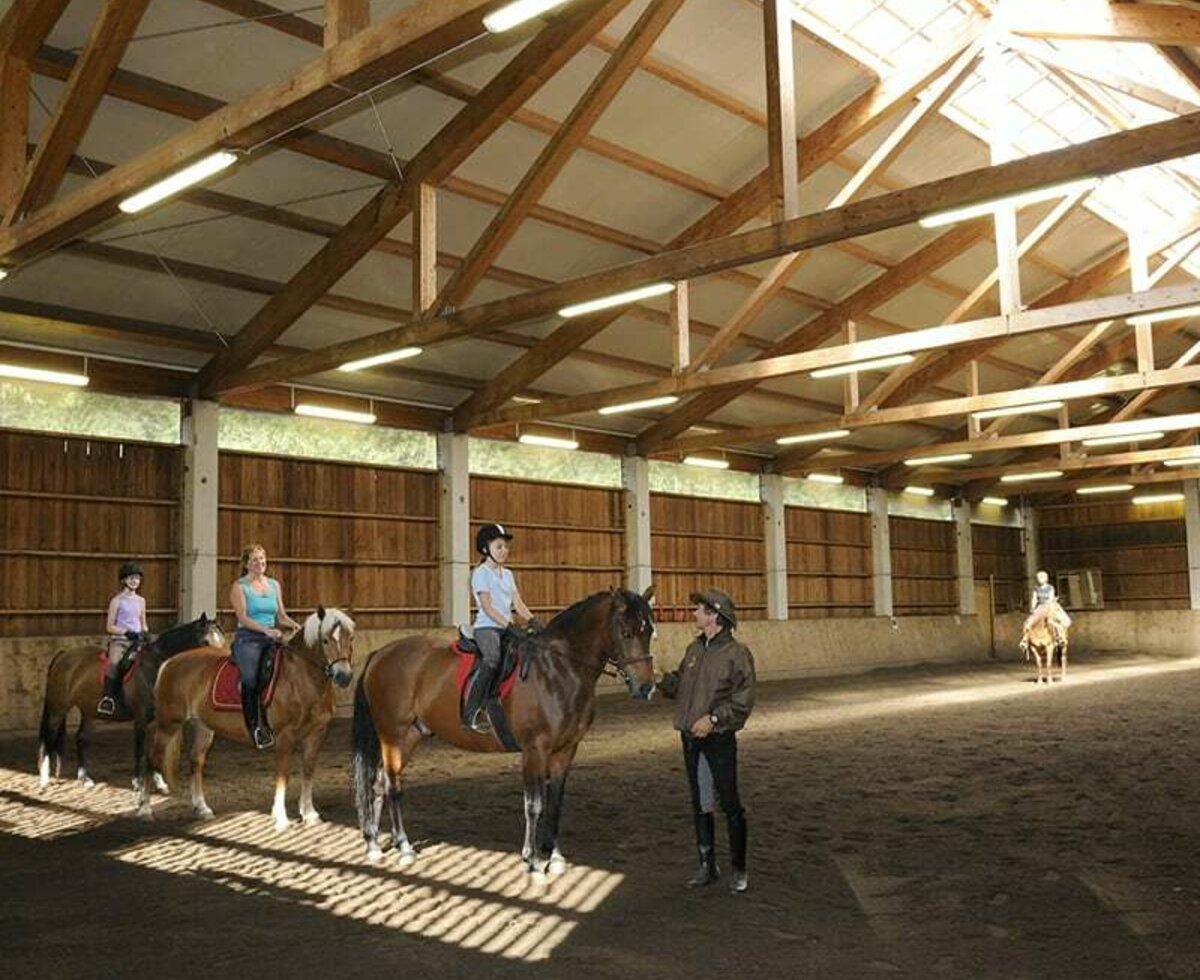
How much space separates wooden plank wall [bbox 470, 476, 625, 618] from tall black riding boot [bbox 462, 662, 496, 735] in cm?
1280

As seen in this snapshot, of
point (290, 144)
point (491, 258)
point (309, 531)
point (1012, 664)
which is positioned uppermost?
point (290, 144)

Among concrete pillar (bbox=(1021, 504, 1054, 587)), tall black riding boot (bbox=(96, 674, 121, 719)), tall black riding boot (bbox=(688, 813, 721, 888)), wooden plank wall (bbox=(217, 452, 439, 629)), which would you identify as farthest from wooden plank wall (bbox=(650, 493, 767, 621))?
tall black riding boot (bbox=(688, 813, 721, 888))

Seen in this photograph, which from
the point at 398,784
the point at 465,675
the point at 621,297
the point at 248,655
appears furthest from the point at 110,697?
the point at 621,297

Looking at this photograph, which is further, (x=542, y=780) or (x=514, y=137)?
(x=514, y=137)

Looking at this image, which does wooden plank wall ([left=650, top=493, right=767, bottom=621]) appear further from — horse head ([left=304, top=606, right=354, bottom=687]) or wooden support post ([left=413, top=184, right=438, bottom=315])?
horse head ([left=304, top=606, right=354, bottom=687])

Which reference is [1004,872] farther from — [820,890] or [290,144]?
[290,144]

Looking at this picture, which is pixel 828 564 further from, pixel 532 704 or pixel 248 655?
pixel 532 704

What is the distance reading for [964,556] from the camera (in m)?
33.2

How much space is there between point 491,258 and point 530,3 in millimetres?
7271

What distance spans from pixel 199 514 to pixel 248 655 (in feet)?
27.8

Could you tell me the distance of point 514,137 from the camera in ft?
47.2

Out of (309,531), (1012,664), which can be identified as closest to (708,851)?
(309,531)

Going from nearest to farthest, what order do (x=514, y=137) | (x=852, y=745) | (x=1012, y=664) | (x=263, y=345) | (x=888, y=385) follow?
(x=852, y=745)
(x=514, y=137)
(x=263, y=345)
(x=888, y=385)
(x=1012, y=664)

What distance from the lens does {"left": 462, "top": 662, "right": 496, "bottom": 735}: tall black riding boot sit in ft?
23.6
